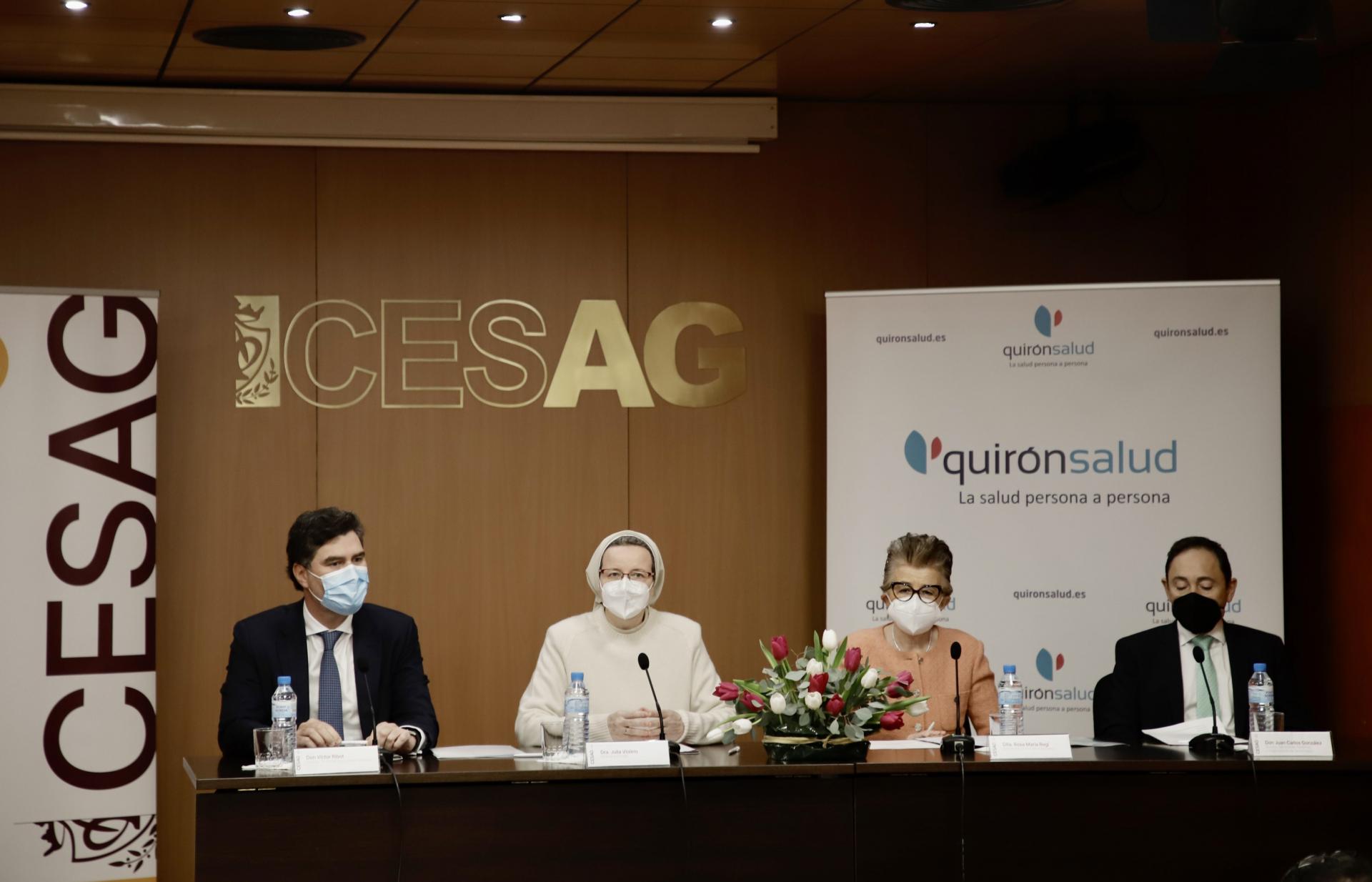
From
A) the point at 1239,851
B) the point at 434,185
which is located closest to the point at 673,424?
the point at 434,185

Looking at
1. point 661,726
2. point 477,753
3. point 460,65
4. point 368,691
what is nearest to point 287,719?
point 368,691

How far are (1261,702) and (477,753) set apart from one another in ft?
7.67

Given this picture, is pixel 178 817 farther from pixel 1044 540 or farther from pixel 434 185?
pixel 1044 540

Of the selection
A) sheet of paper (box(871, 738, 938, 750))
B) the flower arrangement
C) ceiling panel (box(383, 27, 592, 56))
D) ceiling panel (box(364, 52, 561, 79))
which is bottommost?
sheet of paper (box(871, 738, 938, 750))

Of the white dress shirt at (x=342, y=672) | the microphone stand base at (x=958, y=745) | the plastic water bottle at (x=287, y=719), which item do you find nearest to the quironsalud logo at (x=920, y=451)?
the microphone stand base at (x=958, y=745)

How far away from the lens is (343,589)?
4.52 m

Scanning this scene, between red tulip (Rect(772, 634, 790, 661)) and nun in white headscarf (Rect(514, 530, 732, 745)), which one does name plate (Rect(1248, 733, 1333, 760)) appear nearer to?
red tulip (Rect(772, 634, 790, 661))

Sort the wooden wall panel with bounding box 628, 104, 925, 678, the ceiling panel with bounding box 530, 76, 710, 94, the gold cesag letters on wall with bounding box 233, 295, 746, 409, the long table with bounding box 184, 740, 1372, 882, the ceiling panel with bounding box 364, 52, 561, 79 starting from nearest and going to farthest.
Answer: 1. the long table with bounding box 184, 740, 1372, 882
2. the ceiling panel with bounding box 364, 52, 561, 79
3. the ceiling panel with bounding box 530, 76, 710, 94
4. the gold cesag letters on wall with bounding box 233, 295, 746, 409
5. the wooden wall panel with bounding box 628, 104, 925, 678

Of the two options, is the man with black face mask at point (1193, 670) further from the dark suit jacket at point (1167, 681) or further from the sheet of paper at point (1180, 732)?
the sheet of paper at point (1180, 732)

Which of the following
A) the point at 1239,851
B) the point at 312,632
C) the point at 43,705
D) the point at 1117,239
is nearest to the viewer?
the point at 1239,851

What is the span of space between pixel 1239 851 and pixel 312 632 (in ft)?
8.83

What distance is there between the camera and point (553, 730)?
477 centimetres

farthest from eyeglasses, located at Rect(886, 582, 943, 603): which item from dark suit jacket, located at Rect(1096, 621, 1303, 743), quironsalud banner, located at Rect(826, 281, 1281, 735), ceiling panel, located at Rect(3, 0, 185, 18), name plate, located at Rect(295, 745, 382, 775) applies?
ceiling panel, located at Rect(3, 0, 185, 18)

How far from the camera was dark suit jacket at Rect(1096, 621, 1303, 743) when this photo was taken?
5047 mm
